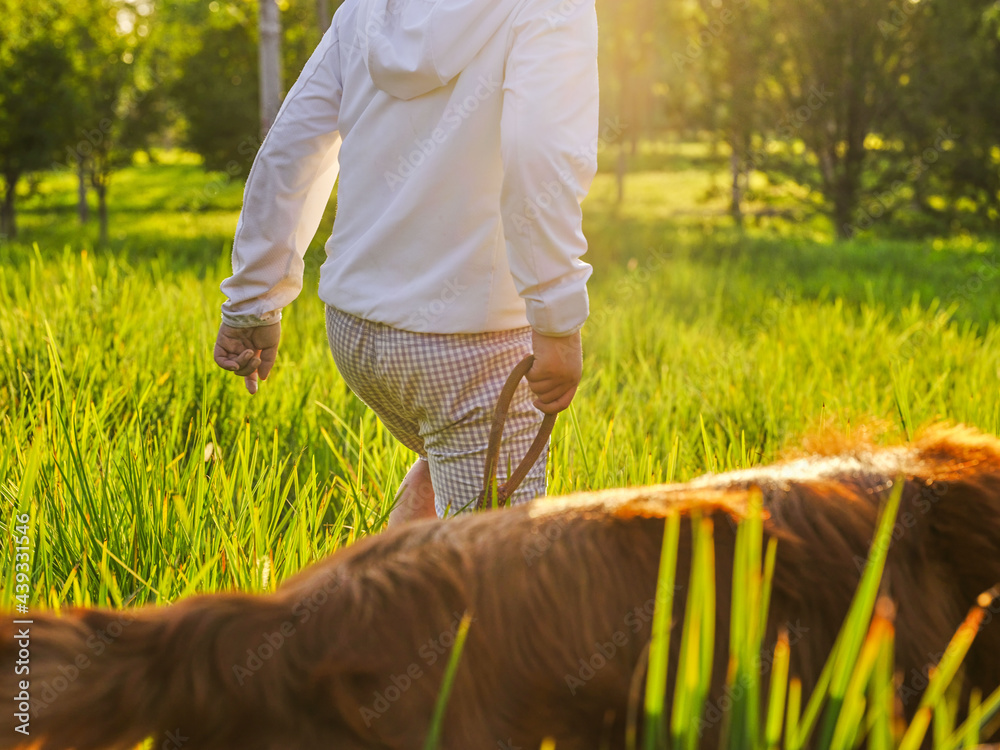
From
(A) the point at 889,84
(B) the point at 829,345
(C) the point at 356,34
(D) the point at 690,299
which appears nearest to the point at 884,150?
(A) the point at 889,84

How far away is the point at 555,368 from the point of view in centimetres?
156

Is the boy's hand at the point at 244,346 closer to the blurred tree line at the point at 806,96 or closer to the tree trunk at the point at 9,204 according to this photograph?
the tree trunk at the point at 9,204

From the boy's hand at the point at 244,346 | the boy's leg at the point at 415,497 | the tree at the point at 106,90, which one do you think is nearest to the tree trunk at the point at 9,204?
the tree at the point at 106,90

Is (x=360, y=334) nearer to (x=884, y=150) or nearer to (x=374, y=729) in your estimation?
(x=374, y=729)

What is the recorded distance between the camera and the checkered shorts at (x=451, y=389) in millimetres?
1706

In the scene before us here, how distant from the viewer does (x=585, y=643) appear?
0.65 meters

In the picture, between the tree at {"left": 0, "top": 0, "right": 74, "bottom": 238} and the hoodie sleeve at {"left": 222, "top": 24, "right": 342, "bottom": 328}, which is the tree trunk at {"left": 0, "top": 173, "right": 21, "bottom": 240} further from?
the hoodie sleeve at {"left": 222, "top": 24, "right": 342, "bottom": 328}

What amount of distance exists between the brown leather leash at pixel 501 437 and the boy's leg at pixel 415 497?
343 millimetres

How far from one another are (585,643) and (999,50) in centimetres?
1557

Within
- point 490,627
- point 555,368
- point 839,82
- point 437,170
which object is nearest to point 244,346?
point 437,170

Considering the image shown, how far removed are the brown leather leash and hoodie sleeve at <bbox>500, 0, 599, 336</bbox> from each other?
0.36 ft

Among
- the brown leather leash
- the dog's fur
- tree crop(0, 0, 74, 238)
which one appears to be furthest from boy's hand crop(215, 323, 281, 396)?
tree crop(0, 0, 74, 238)

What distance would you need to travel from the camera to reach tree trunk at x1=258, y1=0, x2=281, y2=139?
7941mm

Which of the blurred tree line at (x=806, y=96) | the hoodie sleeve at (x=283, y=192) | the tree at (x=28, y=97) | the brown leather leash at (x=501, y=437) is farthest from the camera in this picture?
the blurred tree line at (x=806, y=96)
